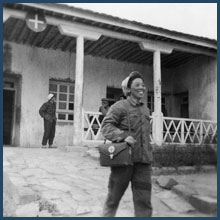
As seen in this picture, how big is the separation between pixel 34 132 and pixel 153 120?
3989 millimetres

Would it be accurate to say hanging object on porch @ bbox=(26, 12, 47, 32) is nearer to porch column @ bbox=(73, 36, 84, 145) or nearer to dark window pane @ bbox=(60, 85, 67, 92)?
porch column @ bbox=(73, 36, 84, 145)

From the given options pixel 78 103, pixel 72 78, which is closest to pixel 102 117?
pixel 78 103

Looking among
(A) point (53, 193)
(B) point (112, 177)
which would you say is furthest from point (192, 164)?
(B) point (112, 177)

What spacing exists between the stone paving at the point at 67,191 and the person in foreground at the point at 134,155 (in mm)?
766

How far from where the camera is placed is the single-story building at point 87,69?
8305 millimetres

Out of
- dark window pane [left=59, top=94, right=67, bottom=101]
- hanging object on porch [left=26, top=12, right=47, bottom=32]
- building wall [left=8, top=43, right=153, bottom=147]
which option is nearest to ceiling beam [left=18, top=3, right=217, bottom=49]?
hanging object on porch [left=26, top=12, right=47, bottom=32]

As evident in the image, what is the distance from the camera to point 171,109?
42.5ft

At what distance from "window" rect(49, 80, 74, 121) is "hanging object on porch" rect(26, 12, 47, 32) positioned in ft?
11.0

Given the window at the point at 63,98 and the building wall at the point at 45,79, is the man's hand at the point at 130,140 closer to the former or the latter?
the building wall at the point at 45,79

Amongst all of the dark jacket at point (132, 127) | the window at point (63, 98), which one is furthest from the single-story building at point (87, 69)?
the dark jacket at point (132, 127)

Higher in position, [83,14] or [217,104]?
[83,14]

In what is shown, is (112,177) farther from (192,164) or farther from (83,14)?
(83,14)

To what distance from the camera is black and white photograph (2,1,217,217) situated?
10.7 ft

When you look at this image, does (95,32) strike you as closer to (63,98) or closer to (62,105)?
(63,98)
